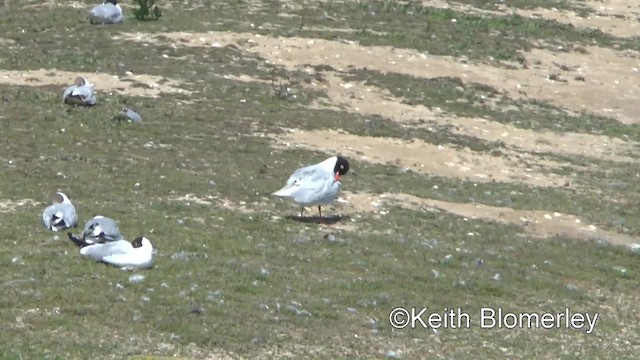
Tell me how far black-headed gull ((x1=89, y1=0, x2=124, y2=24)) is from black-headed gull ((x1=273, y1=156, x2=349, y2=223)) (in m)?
14.2

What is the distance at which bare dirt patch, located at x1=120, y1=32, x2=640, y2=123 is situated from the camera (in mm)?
29891

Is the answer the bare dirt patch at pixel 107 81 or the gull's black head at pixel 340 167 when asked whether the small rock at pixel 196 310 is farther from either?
the bare dirt patch at pixel 107 81

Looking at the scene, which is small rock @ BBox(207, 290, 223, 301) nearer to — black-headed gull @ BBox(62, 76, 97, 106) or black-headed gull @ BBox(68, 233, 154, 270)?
black-headed gull @ BBox(68, 233, 154, 270)

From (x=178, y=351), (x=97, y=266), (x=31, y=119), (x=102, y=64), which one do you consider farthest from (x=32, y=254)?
(x=102, y=64)

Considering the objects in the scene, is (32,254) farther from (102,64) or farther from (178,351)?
(102,64)

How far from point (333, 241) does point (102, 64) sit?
11.6 meters

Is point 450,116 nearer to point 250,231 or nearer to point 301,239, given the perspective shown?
point 250,231

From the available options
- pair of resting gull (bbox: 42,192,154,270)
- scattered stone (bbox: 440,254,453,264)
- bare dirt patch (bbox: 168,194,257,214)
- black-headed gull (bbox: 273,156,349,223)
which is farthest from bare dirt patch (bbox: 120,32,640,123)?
pair of resting gull (bbox: 42,192,154,270)

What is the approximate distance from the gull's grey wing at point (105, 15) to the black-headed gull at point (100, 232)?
16.8 meters

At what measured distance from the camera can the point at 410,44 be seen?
3219 cm

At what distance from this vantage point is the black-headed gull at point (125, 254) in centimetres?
1419

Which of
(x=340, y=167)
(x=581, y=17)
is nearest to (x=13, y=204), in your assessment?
(x=340, y=167)

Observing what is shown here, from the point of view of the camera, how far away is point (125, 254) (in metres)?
14.2

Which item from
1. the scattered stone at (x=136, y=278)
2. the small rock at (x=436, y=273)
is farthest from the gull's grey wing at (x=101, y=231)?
the small rock at (x=436, y=273)
